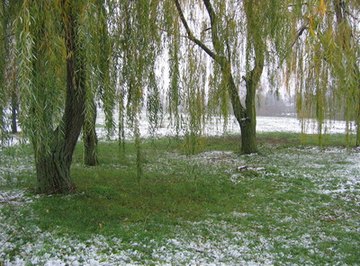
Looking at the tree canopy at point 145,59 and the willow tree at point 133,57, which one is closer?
the tree canopy at point 145,59

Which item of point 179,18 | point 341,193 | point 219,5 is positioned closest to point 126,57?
point 179,18

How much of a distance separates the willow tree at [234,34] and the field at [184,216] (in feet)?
4.60

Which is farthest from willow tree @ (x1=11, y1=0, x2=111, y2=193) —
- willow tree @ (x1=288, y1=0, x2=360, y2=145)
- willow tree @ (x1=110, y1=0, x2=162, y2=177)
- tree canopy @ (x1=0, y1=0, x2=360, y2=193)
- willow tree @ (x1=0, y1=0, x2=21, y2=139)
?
willow tree @ (x1=288, y1=0, x2=360, y2=145)

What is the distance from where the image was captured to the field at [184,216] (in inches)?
162

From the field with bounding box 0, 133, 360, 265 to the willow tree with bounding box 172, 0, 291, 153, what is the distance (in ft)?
4.60

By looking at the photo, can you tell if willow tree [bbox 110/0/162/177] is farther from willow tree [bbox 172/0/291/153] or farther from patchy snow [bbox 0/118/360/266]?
willow tree [bbox 172/0/291/153]

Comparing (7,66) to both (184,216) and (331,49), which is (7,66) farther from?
(331,49)

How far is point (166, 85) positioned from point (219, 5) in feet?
5.63

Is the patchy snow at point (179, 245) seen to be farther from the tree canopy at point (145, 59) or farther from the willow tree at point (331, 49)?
the willow tree at point (331, 49)

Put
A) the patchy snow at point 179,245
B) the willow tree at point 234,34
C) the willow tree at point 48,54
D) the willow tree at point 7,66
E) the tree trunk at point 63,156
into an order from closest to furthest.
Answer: the willow tree at point 48,54 < the willow tree at point 7,66 < the patchy snow at point 179,245 < the willow tree at point 234,34 < the tree trunk at point 63,156

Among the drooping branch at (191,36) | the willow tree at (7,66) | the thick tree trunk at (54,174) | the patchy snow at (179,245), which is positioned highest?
the drooping branch at (191,36)

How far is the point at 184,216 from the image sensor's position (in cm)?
535

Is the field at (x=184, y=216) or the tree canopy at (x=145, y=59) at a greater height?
the tree canopy at (x=145, y=59)

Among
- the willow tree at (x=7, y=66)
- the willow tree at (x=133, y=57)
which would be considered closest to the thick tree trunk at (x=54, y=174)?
the willow tree at (x=133, y=57)
